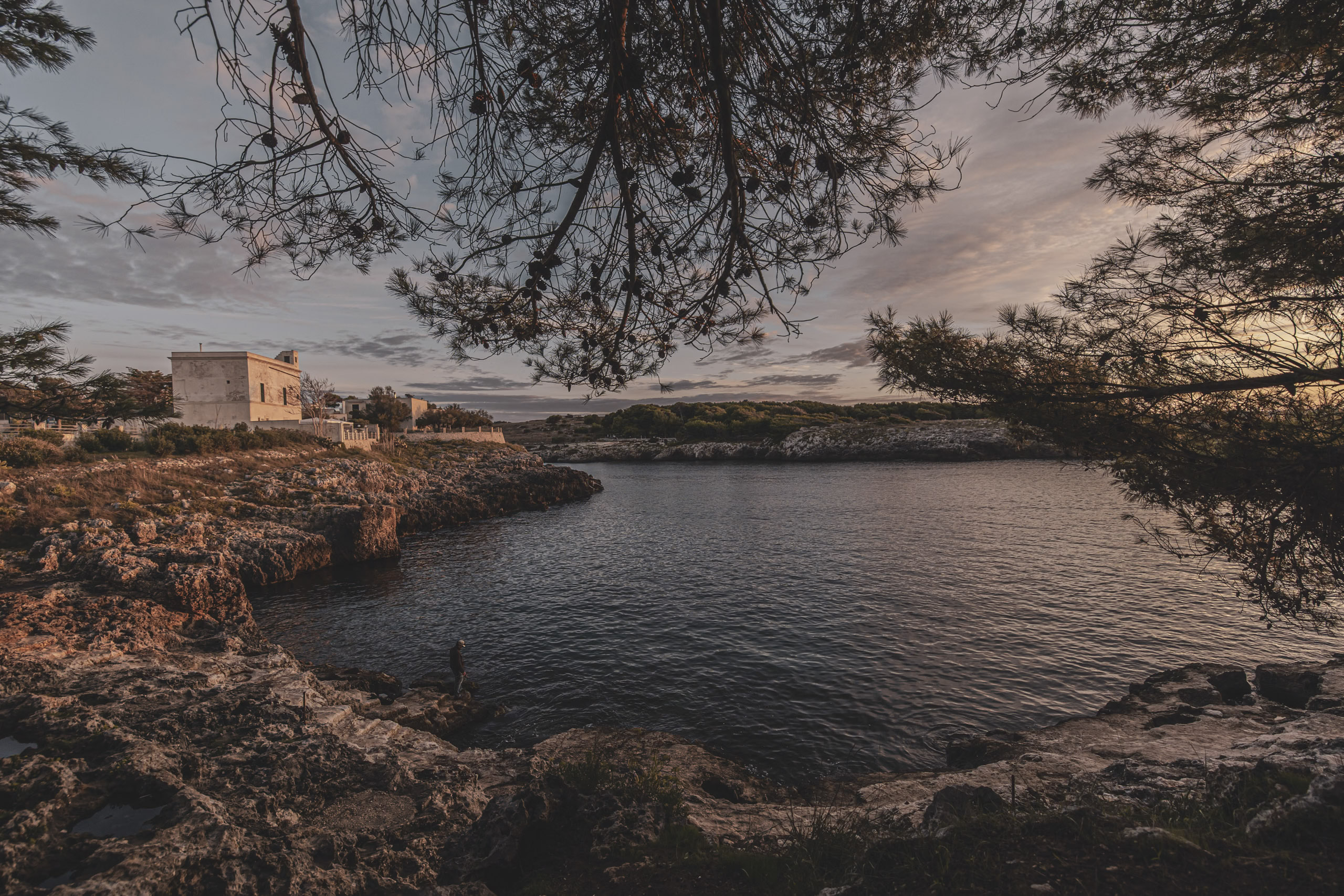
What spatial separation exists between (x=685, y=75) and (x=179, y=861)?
29.5 feet

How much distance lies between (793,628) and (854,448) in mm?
86608

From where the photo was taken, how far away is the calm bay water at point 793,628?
37.3ft

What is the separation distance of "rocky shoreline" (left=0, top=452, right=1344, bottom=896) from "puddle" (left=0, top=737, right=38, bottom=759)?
1.8 inches

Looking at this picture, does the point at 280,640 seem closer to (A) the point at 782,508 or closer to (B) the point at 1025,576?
(B) the point at 1025,576

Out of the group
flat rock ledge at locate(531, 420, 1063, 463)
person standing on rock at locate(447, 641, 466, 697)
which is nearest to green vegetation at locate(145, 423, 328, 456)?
person standing on rock at locate(447, 641, 466, 697)

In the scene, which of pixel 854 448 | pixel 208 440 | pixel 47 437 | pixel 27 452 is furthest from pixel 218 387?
pixel 854 448

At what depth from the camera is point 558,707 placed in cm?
1194

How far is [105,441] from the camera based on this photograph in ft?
87.0

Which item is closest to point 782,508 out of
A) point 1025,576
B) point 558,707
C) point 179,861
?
point 1025,576

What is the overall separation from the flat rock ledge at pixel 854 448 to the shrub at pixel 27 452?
2464 inches

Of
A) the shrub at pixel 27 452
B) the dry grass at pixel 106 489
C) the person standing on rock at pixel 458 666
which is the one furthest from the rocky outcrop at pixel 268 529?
the person standing on rock at pixel 458 666

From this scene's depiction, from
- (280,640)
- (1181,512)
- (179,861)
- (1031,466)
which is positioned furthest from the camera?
(1031,466)

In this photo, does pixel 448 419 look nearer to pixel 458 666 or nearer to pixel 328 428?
pixel 328 428

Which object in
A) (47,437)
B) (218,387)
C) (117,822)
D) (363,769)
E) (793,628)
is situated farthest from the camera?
(218,387)
